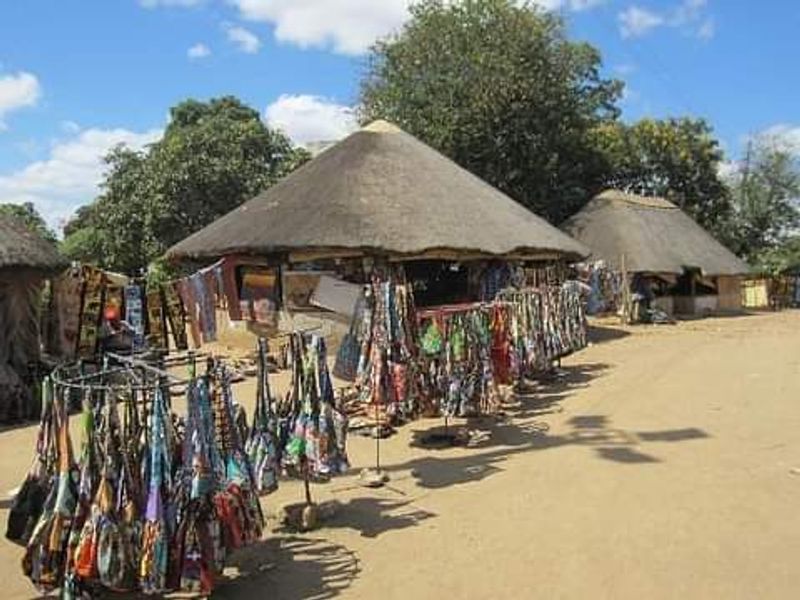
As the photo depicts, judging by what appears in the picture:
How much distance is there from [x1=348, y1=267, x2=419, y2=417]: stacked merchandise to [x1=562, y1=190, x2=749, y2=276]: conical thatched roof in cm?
1799

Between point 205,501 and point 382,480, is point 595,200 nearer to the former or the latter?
point 382,480

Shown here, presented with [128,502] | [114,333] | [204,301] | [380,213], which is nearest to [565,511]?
[128,502]

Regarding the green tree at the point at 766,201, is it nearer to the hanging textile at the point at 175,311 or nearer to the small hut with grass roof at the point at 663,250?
the small hut with grass roof at the point at 663,250

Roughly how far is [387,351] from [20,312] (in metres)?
6.74

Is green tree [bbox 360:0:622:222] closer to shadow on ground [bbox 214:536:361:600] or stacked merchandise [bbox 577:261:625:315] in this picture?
stacked merchandise [bbox 577:261:625:315]

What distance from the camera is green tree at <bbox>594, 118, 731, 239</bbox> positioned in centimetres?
3256

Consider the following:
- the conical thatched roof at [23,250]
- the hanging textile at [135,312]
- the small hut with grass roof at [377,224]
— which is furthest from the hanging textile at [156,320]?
the small hut with grass roof at [377,224]

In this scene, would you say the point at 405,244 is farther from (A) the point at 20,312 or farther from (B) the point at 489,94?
(B) the point at 489,94

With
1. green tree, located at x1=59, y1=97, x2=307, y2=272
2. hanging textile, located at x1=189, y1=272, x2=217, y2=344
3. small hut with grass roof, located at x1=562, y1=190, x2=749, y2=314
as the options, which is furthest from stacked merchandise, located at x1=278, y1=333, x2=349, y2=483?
green tree, located at x1=59, y1=97, x2=307, y2=272

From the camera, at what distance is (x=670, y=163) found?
1318 inches

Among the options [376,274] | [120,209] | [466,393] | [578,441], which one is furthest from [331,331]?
[120,209]

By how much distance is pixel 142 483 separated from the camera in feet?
15.4

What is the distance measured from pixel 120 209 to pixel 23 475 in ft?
69.0

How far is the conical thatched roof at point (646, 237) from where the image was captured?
2583cm
